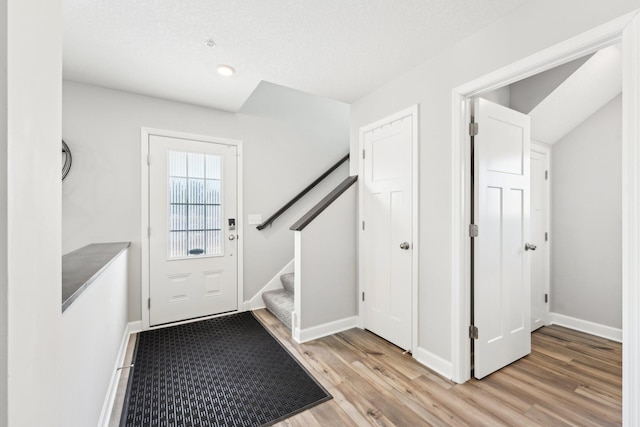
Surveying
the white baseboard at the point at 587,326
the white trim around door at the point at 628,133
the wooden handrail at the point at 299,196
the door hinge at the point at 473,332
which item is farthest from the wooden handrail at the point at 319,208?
the white baseboard at the point at 587,326

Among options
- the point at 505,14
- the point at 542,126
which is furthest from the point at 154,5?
the point at 542,126

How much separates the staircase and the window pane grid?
78 cm

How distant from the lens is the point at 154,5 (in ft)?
5.23

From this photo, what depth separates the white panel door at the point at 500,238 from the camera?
1.94 meters

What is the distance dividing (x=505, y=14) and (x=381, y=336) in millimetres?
2507

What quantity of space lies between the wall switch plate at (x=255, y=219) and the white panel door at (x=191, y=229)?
190 millimetres

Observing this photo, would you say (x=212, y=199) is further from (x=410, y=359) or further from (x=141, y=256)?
(x=410, y=359)

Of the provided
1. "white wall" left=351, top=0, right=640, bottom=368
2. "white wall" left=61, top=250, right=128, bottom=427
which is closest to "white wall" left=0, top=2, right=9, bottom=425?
"white wall" left=61, top=250, right=128, bottom=427

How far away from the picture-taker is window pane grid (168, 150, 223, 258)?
9.56ft

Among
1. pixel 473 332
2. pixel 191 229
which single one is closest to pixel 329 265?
pixel 473 332

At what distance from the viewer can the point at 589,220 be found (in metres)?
2.70

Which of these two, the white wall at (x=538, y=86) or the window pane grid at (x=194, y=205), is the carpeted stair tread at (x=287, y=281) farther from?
the white wall at (x=538, y=86)

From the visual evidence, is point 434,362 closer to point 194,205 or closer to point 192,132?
point 194,205

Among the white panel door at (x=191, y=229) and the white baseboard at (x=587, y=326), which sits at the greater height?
Answer: the white panel door at (x=191, y=229)
